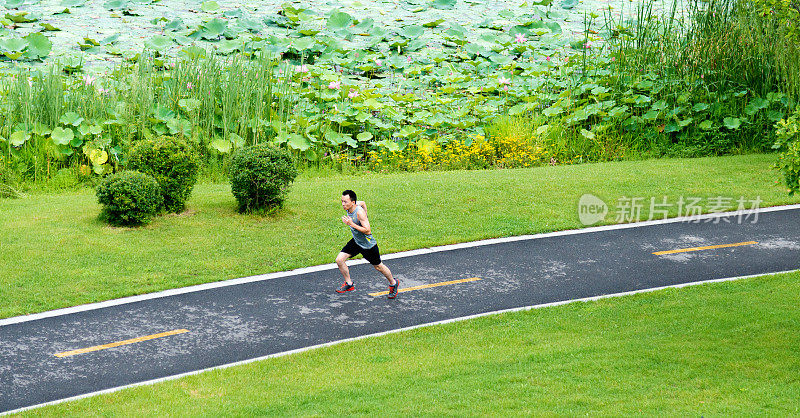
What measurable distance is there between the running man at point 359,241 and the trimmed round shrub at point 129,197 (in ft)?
14.6

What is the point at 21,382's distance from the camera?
861cm

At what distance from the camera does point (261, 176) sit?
47.0 feet

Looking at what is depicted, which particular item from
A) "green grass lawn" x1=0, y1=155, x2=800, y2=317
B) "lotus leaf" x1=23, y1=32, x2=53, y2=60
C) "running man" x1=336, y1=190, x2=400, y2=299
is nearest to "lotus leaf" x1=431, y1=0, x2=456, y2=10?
"green grass lawn" x1=0, y1=155, x2=800, y2=317

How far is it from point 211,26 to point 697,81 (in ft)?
42.4

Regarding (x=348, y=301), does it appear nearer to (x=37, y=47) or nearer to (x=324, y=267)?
(x=324, y=267)

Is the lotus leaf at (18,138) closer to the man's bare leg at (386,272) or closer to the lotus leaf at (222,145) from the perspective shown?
the lotus leaf at (222,145)

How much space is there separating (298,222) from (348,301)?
A: 12.7 feet

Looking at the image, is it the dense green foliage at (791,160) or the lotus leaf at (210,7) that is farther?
the lotus leaf at (210,7)

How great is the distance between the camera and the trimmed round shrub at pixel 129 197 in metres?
13.7

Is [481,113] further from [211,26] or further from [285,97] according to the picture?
[211,26]

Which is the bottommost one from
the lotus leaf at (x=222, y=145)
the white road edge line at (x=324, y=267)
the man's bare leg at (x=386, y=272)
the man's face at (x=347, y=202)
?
the white road edge line at (x=324, y=267)

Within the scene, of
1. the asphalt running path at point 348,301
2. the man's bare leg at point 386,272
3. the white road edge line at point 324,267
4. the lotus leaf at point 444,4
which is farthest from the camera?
the lotus leaf at point 444,4

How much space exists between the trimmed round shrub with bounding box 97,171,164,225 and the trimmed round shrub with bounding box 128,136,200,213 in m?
0.34

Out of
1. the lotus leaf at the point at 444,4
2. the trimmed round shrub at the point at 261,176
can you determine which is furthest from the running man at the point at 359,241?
the lotus leaf at the point at 444,4
